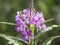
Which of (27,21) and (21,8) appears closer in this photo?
(27,21)

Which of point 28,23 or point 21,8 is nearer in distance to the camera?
point 28,23

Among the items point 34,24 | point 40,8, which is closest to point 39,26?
point 34,24

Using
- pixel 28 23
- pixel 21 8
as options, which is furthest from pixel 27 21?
pixel 21 8

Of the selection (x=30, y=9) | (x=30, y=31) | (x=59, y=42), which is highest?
(x=30, y=9)

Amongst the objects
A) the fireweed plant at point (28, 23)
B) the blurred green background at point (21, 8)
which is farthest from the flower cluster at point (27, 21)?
the blurred green background at point (21, 8)

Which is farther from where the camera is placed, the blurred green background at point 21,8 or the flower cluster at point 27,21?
the blurred green background at point 21,8

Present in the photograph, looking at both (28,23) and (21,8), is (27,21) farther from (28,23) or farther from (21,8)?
(21,8)

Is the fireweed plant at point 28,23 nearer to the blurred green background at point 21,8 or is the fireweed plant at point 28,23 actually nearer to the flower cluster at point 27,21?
the flower cluster at point 27,21

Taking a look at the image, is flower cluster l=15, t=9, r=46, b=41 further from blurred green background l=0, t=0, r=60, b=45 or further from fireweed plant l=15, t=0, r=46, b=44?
blurred green background l=0, t=0, r=60, b=45

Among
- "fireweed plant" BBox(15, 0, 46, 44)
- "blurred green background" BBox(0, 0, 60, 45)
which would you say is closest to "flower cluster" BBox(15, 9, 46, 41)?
"fireweed plant" BBox(15, 0, 46, 44)

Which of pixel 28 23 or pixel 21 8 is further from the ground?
pixel 21 8

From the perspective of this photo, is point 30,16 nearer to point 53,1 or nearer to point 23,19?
point 23,19
